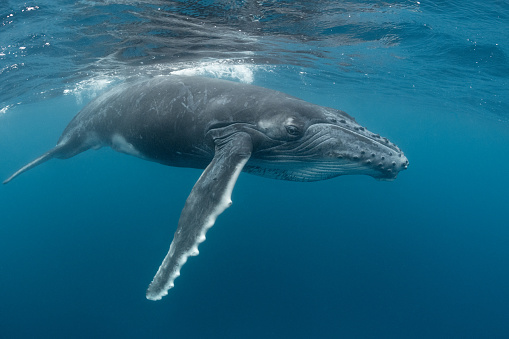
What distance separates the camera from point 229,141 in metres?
5.20

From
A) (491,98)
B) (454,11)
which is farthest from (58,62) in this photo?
(491,98)

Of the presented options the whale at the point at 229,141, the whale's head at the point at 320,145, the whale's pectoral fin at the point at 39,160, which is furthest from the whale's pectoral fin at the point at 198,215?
the whale's pectoral fin at the point at 39,160

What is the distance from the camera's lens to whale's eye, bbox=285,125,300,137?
5.09 m

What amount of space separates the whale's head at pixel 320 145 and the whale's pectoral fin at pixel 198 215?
0.95 metres

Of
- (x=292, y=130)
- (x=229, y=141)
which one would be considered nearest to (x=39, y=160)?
(x=229, y=141)

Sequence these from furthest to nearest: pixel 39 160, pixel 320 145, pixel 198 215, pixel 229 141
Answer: pixel 39 160, pixel 229 141, pixel 320 145, pixel 198 215

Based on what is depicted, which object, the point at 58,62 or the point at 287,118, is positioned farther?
the point at 58,62

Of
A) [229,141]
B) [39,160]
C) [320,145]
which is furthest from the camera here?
[39,160]

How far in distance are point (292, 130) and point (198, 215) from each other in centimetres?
213

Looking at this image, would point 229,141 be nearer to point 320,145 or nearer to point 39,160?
point 320,145

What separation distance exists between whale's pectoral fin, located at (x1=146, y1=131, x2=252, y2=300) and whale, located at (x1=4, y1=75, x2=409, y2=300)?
0.04ft

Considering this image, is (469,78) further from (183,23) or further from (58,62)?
(58,62)

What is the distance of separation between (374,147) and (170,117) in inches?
150

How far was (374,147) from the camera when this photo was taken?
5.03m
